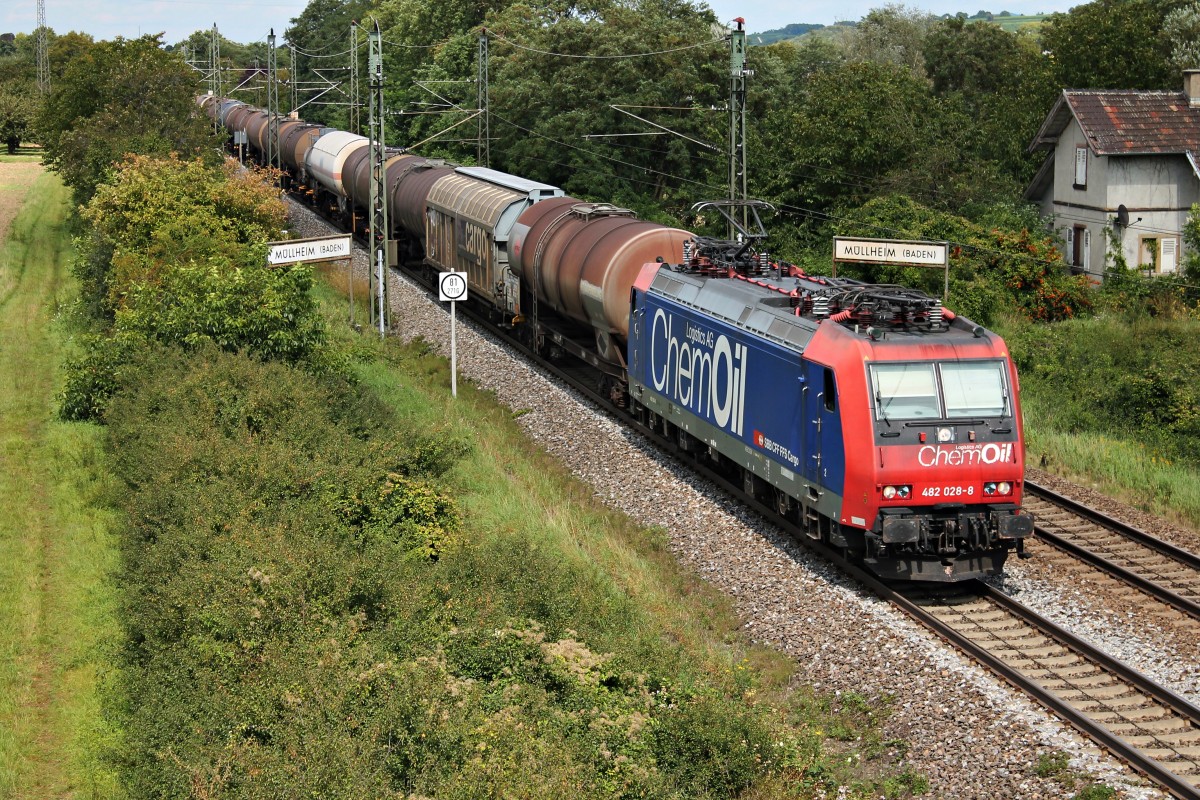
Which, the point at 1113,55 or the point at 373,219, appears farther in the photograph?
the point at 1113,55

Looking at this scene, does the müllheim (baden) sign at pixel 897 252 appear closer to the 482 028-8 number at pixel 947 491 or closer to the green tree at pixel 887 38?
the 482 028-8 number at pixel 947 491

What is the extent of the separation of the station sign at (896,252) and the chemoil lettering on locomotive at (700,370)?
19.7 ft

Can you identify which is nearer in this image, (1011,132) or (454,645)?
(454,645)

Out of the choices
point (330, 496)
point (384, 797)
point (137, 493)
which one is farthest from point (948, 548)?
point (137, 493)

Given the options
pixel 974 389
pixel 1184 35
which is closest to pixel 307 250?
pixel 974 389

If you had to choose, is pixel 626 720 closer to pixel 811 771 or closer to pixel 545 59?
pixel 811 771

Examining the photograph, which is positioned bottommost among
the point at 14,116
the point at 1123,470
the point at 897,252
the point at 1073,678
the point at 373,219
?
the point at 1073,678

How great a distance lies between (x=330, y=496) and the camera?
15805 millimetres

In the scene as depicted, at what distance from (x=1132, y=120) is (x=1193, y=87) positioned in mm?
2228

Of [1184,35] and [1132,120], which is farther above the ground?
[1184,35]

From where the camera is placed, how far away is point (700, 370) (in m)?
20.5

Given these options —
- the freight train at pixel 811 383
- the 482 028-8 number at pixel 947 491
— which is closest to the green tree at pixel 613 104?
the freight train at pixel 811 383

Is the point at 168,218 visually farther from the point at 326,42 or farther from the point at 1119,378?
the point at 326,42

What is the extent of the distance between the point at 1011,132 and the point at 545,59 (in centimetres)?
1946
